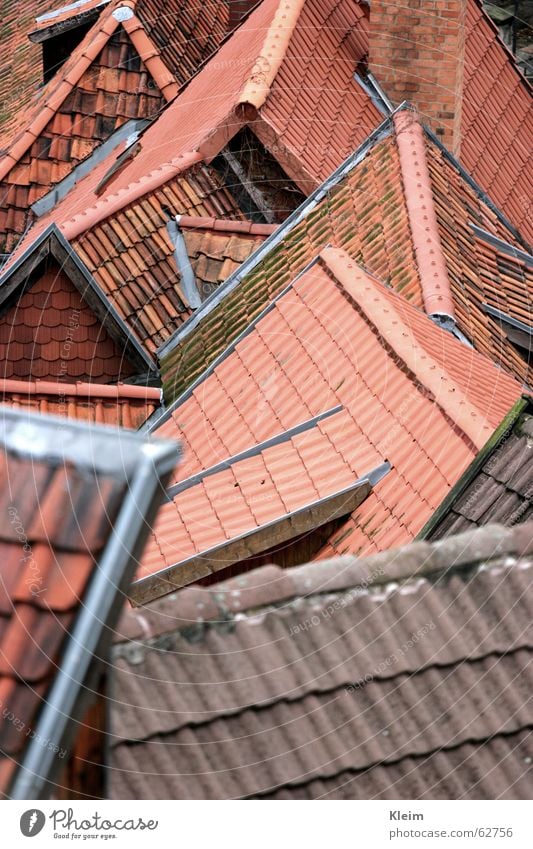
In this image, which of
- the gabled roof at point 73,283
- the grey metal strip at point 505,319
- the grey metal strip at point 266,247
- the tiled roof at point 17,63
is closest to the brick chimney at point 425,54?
the grey metal strip at point 266,247

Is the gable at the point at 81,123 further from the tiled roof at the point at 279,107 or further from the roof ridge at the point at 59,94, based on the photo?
the tiled roof at the point at 279,107

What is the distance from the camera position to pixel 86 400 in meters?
12.2

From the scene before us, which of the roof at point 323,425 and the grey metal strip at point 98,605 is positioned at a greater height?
the roof at point 323,425

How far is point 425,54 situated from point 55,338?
445cm

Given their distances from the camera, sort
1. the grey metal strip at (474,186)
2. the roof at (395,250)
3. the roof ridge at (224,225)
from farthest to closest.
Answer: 1. the grey metal strip at (474,186)
2. the roof ridge at (224,225)
3. the roof at (395,250)

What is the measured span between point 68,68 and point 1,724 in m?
16.0

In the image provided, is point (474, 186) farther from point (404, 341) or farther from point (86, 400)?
point (404, 341)

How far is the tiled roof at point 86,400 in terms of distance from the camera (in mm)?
12047

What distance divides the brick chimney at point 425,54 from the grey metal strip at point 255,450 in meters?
5.85

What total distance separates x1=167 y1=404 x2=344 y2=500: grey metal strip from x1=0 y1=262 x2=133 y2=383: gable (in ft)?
12.5

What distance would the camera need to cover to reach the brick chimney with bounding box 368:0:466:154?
47.7ft

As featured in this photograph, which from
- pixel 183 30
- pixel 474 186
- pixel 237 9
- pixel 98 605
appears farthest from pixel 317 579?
pixel 237 9

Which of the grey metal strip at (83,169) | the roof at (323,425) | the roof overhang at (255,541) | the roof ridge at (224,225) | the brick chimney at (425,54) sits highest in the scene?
the grey metal strip at (83,169)
